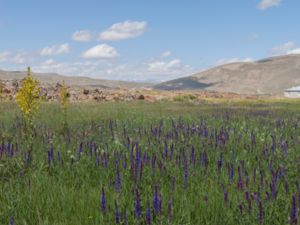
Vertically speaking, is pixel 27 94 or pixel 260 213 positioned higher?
pixel 27 94

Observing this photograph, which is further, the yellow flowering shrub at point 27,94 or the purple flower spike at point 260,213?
the yellow flowering shrub at point 27,94

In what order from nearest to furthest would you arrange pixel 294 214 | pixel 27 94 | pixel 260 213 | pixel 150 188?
pixel 294 214, pixel 260 213, pixel 150 188, pixel 27 94

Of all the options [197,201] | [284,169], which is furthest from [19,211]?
[284,169]

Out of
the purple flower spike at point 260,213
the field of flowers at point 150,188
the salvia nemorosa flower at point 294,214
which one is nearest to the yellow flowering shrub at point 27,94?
the field of flowers at point 150,188

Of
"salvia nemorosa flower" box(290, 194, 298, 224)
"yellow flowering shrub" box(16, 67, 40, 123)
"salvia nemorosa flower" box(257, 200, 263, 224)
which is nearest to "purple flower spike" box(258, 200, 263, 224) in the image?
"salvia nemorosa flower" box(257, 200, 263, 224)

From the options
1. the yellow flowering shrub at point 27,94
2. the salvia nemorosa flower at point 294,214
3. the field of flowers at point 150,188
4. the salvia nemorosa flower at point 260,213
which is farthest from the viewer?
the yellow flowering shrub at point 27,94

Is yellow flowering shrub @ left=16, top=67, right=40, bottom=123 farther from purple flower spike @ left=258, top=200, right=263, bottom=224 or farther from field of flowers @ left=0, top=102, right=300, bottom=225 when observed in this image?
purple flower spike @ left=258, top=200, right=263, bottom=224

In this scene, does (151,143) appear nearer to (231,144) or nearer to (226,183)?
(231,144)

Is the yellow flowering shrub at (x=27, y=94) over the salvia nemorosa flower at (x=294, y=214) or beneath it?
over

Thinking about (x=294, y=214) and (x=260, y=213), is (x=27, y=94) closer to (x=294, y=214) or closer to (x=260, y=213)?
(x=260, y=213)

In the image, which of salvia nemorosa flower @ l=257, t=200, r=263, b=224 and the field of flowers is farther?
the field of flowers

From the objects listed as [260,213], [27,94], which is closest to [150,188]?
[260,213]

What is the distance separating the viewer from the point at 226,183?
4.58m

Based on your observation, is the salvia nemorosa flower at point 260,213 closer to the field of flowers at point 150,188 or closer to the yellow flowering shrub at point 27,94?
the field of flowers at point 150,188
